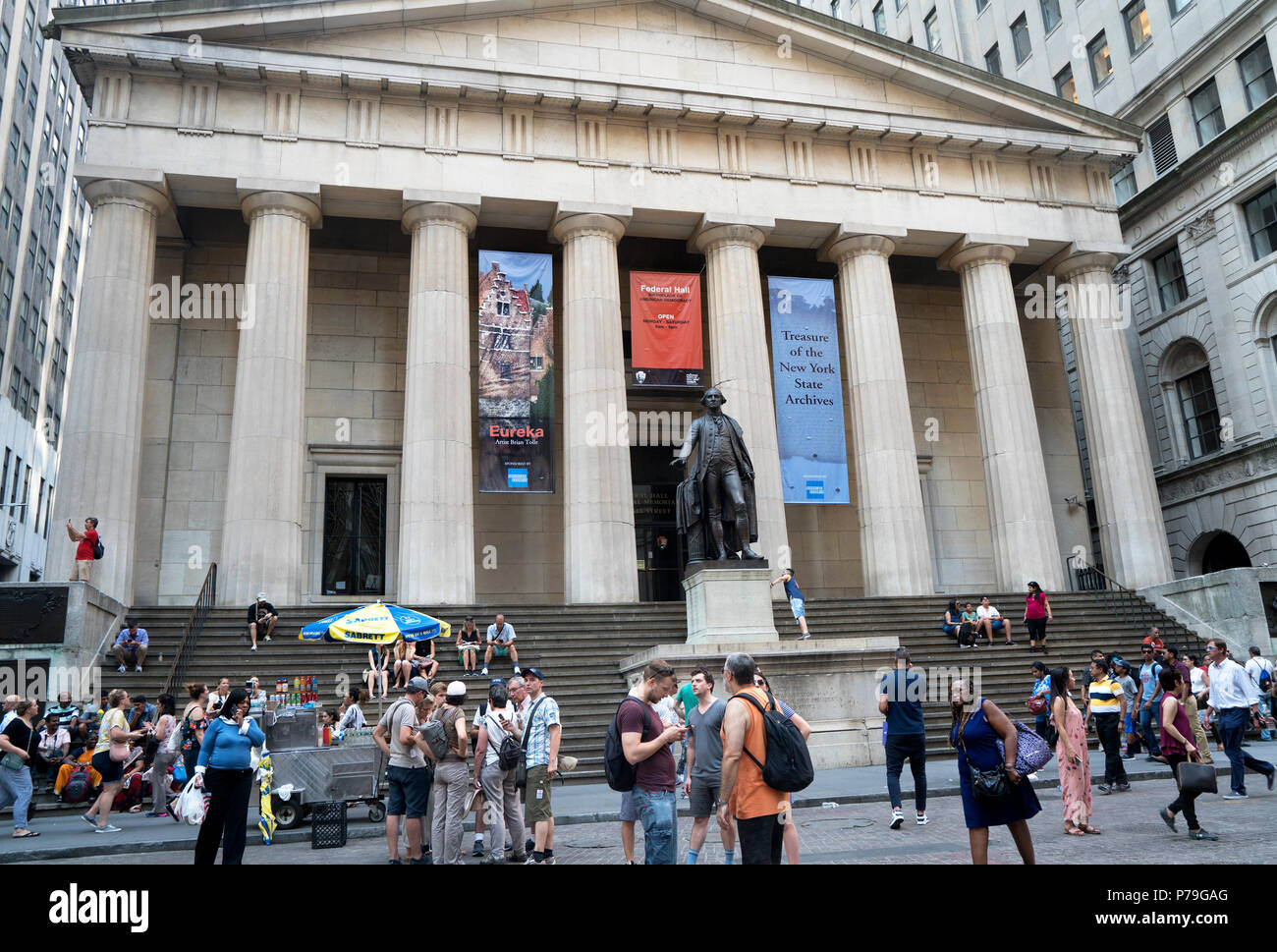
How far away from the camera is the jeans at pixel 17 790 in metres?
12.1

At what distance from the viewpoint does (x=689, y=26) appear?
1126 inches

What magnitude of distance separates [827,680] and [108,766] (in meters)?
10.8

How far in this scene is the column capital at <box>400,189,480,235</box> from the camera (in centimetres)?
2536

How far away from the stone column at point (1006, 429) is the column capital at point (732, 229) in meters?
6.37

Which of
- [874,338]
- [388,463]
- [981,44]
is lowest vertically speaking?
[388,463]

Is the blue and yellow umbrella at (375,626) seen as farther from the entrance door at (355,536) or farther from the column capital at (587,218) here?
the column capital at (587,218)

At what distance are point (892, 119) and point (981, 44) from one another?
1931 cm

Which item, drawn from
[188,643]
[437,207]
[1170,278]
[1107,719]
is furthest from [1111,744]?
[1170,278]

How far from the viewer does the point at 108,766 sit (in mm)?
13453

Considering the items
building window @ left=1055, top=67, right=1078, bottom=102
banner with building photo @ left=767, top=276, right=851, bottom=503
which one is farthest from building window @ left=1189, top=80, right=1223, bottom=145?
banner with building photo @ left=767, top=276, right=851, bottom=503
